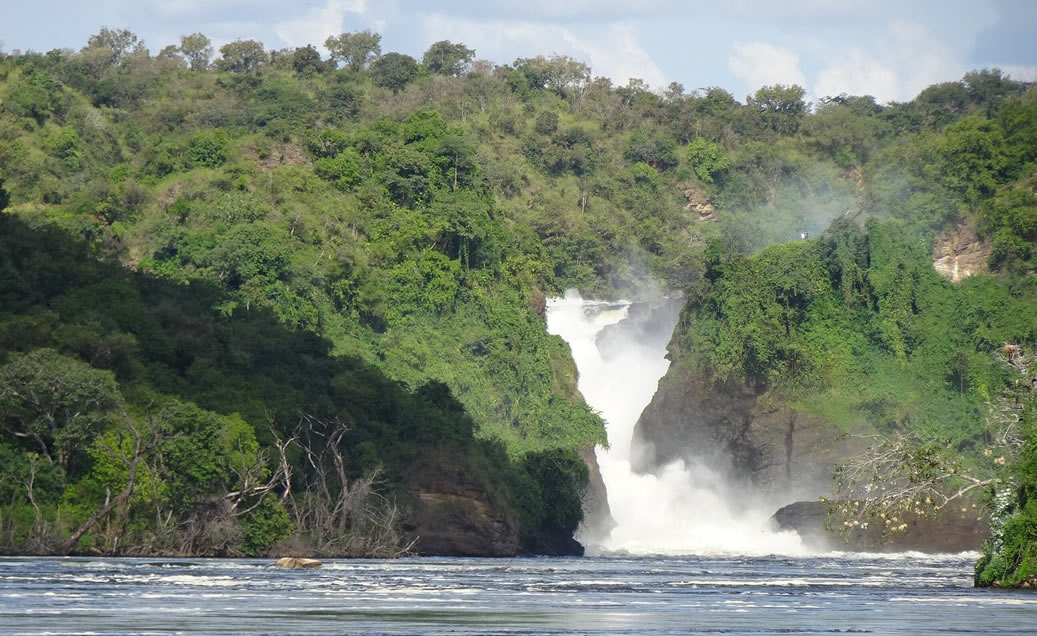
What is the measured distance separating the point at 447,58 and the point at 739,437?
2991 inches

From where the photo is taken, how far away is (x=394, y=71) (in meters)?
178

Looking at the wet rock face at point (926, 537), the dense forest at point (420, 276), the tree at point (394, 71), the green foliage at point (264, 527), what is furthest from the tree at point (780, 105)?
the green foliage at point (264, 527)

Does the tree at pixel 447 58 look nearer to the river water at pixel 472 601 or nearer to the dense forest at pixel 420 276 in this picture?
the dense forest at pixel 420 276

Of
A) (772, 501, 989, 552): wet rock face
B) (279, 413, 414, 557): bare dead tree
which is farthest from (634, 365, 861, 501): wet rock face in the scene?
(279, 413, 414, 557): bare dead tree

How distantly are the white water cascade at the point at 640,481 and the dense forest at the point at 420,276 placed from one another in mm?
4841

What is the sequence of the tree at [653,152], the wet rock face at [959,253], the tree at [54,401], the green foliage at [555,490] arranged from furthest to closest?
the tree at [653,152]
the wet rock face at [959,253]
the green foliage at [555,490]
the tree at [54,401]

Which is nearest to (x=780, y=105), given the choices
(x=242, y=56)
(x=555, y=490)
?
(x=242, y=56)

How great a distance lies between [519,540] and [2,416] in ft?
99.0

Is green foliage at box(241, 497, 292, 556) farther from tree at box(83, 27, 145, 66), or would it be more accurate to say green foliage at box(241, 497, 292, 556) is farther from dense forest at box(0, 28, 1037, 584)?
tree at box(83, 27, 145, 66)

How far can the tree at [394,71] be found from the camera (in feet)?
578

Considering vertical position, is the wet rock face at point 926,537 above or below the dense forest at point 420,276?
below

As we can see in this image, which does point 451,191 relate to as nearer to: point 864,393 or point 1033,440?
point 864,393

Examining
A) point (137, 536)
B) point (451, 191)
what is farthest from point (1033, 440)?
point (451, 191)

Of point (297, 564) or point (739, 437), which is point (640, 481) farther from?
point (297, 564)
